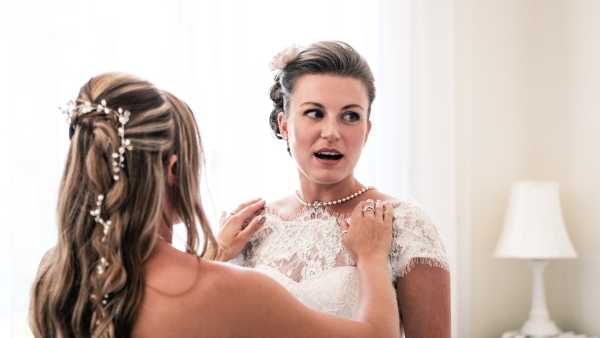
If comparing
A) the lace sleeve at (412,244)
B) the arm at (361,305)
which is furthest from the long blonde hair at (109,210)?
the lace sleeve at (412,244)

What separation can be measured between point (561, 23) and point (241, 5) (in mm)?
1634


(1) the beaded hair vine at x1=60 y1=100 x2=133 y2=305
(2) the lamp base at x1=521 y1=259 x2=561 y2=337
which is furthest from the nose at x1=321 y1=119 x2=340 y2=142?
(2) the lamp base at x1=521 y1=259 x2=561 y2=337

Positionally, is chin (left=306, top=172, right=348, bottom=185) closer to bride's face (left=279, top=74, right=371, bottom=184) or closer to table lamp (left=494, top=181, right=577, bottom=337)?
bride's face (left=279, top=74, right=371, bottom=184)

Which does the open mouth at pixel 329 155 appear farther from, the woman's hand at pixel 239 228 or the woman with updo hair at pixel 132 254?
the woman with updo hair at pixel 132 254

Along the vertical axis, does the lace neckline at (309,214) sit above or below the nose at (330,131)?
below

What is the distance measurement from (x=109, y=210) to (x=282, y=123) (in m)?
0.78

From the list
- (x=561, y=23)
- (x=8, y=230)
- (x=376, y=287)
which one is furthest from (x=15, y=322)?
(x=561, y=23)

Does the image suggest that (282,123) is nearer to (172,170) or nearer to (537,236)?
(172,170)

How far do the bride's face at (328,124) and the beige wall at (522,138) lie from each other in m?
1.84

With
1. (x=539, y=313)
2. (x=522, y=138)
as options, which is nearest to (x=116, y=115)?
(x=539, y=313)

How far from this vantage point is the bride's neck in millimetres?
1922

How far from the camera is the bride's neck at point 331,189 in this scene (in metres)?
1.92

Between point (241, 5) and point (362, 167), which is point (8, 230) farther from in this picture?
point (362, 167)

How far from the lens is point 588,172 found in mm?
3580
